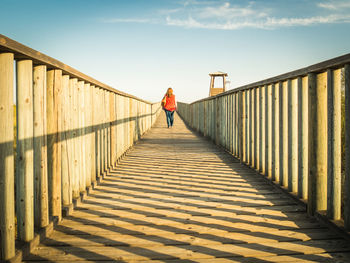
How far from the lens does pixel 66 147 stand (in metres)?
2.97

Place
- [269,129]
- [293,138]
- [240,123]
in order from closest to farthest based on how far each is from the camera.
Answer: [293,138]
[269,129]
[240,123]

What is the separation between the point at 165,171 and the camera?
16.2 ft

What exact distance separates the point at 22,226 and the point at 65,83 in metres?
1.38

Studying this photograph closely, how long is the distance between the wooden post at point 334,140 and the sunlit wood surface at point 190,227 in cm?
28

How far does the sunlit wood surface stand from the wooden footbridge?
0.01m

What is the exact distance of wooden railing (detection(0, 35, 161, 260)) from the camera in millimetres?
1829

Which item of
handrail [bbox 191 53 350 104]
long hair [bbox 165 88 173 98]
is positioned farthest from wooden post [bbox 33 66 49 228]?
long hair [bbox 165 88 173 98]

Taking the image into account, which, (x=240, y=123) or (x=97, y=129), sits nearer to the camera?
(x=97, y=129)

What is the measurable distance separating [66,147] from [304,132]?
7.89 feet

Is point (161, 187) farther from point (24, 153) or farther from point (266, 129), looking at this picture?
point (24, 153)

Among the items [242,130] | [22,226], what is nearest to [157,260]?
[22,226]

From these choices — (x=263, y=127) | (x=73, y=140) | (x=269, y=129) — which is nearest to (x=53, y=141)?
(x=73, y=140)

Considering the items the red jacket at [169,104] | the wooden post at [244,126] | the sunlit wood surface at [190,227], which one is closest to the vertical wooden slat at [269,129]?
the sunlit wood surface at [190,227]

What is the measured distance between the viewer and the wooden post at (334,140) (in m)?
2.48
